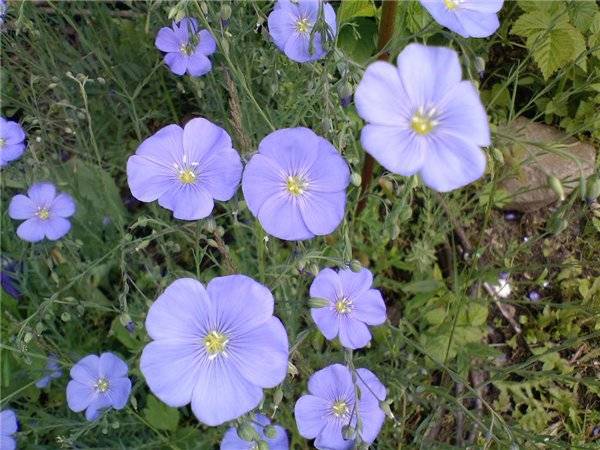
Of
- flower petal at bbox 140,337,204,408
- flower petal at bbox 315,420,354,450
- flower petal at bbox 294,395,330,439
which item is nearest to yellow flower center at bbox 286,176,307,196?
flower petal at bbox 140,337,204,408

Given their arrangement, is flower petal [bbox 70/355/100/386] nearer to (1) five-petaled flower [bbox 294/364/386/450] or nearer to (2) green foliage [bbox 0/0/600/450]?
(2) green foliage [bbox 0/0/600/450]

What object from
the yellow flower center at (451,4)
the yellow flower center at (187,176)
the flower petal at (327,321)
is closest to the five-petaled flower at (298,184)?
the yellow flower center at (187,176)

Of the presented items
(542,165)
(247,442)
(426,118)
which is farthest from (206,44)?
(542,165)

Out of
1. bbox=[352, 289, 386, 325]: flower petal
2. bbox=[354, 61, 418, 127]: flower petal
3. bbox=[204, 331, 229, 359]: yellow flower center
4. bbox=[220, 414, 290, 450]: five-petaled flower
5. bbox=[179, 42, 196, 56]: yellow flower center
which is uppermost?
bbox=[354, 61, 418, 127]: flower petal

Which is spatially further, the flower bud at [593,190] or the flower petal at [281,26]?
the flower petal at [281,26]

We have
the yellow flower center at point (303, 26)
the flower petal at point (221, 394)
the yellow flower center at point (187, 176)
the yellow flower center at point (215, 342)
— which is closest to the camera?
the flower petal at point (221, 394)

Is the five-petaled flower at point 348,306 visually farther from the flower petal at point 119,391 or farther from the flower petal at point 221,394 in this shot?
the flower petal at point 119,391
